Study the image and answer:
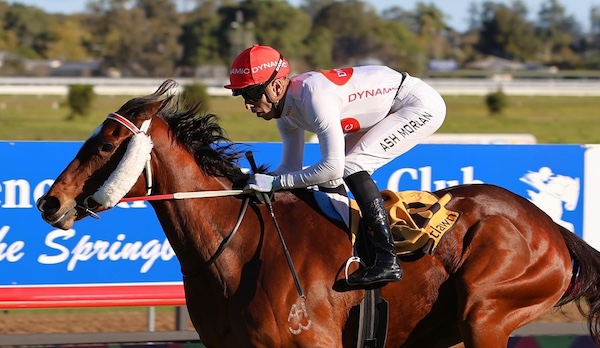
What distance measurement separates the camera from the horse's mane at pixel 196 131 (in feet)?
12.6

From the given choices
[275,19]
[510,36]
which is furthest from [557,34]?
[275,19]

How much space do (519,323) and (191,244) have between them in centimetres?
147

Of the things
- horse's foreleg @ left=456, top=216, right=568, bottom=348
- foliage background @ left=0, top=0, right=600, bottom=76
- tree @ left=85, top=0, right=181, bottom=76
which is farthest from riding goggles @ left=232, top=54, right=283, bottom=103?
tree @ left=85, top=0, right=181, bottom=76

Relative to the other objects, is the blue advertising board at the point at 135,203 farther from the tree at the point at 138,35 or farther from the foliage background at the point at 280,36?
the tree at the point at 138,35

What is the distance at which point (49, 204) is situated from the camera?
3.55 metres

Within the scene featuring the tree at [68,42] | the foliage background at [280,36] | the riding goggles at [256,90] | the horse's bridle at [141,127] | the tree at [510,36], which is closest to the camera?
the horse's bridle at [141,127]

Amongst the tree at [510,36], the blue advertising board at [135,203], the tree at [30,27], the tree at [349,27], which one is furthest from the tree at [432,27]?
the blue advertising board at [135,203]

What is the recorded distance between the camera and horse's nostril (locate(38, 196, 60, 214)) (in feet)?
11.6

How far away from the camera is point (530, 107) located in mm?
38938

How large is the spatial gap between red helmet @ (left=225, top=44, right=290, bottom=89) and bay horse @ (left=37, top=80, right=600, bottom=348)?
0.87 feet

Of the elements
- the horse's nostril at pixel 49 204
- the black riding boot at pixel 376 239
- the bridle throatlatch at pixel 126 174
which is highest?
the bridle throatlatch at pixel 126 174

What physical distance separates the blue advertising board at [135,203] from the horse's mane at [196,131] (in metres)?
1.46

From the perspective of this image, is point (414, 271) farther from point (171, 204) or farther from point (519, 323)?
point (171, 204)

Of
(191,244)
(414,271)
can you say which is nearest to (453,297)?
(414,271)
